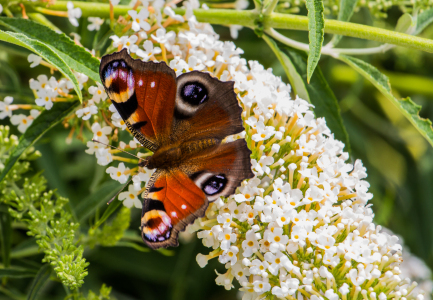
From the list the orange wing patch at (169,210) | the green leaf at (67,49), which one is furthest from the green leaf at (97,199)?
the green leaf at (67,49)

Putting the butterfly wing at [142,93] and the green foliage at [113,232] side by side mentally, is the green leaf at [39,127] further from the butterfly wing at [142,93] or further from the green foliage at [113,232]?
the green foliage at [113,232]

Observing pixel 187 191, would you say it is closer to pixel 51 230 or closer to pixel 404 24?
pixel 51 230

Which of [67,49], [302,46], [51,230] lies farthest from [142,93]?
[302,46]

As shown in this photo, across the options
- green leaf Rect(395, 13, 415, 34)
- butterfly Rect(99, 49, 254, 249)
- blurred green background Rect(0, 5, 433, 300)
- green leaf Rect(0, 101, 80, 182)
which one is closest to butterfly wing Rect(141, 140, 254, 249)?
butterfly Rect(99, 49, 254, 249)

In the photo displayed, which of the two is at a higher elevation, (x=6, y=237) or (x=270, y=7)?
(x=270, y=7)

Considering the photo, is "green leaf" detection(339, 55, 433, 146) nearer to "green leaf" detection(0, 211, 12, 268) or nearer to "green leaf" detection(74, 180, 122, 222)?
"green leaf" detection(74, 180, 122, 222)
